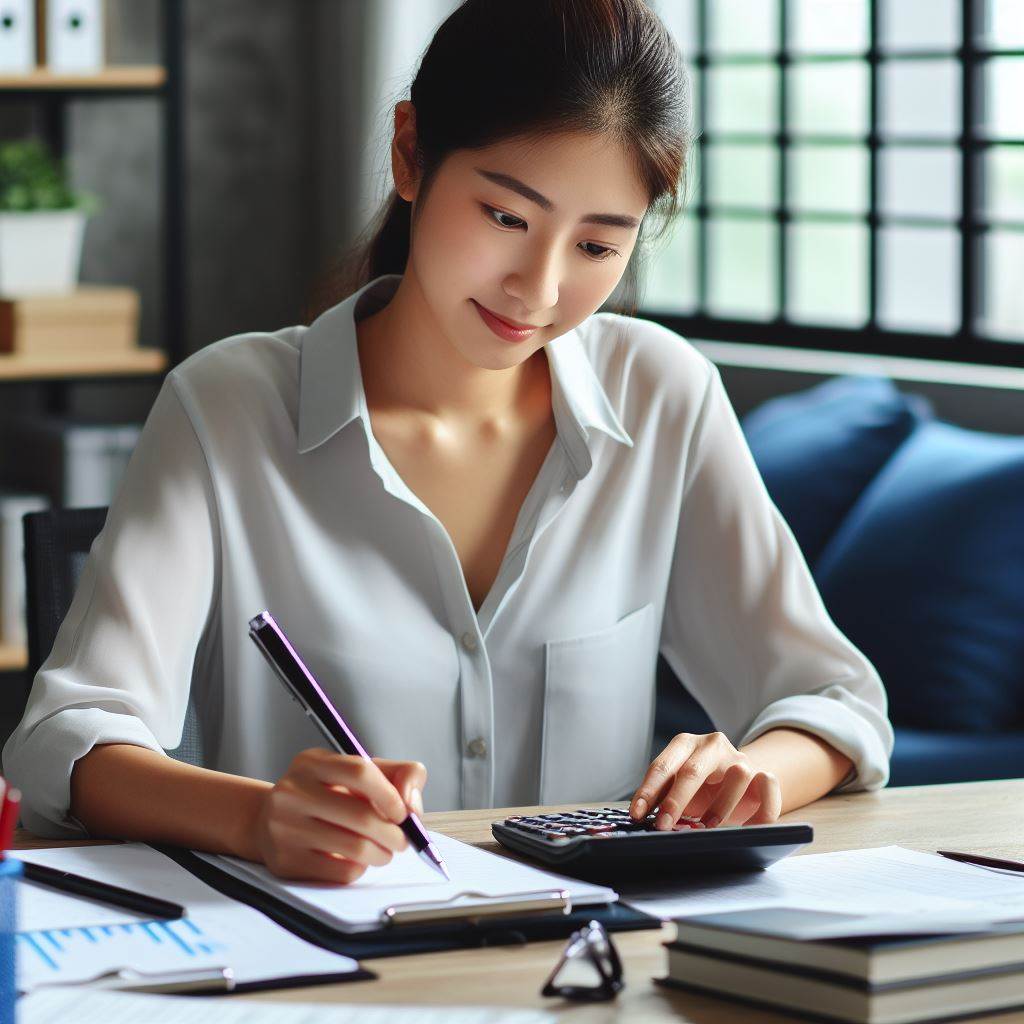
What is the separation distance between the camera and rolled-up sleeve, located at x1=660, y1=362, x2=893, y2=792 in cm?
149

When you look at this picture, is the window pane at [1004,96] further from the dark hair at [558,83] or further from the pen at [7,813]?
the pen at [7,813]

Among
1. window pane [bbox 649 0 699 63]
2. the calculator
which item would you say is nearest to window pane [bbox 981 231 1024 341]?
window pane [bbox 649 0 699 63]

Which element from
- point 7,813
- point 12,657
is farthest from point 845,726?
point 12,657

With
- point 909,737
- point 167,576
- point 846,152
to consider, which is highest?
point 846,152

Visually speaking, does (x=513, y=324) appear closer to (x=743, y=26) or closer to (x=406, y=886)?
(x=406, y=886)

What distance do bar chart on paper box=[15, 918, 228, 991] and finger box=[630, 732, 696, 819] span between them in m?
0.35

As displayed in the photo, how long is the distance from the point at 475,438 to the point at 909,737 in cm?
111

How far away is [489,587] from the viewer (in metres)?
1.57

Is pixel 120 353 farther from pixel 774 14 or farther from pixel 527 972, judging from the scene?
pixel 527 972

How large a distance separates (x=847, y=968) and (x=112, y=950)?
15.2 inches

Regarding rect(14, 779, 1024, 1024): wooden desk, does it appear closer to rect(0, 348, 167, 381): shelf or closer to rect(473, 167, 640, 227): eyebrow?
rect(473, 167, 640, 227): eyebrow

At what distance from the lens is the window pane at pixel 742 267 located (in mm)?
3943

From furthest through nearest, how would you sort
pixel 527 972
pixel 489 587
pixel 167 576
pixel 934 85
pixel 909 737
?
pixel 934 85, pixel 909 737, pixel 489 587, pixel 167 576, pixel 527 972

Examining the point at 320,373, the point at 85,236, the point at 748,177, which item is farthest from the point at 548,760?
the point at 85,236
